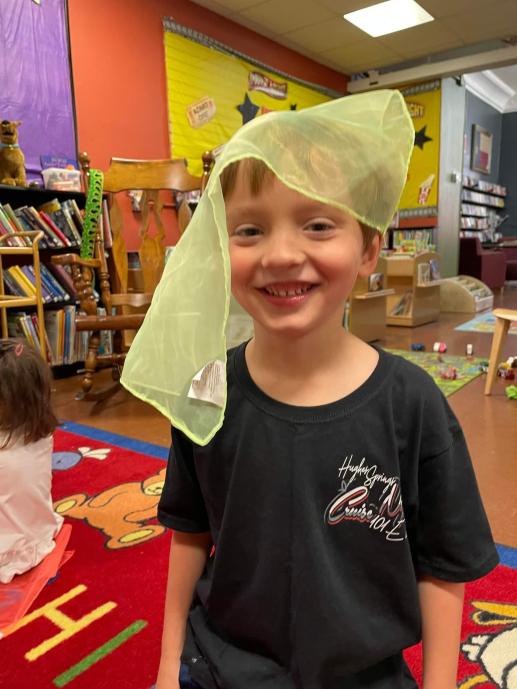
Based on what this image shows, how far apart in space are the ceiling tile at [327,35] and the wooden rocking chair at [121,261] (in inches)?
126

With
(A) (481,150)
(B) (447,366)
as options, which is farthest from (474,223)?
(B) (447,366)

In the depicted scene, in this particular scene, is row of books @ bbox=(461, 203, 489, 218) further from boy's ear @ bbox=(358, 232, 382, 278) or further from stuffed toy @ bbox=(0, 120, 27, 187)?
boy's ear @ bbox=(358, 232, 382, 278)

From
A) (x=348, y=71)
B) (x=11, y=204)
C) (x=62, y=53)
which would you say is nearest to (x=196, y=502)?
(x=11, y=204)

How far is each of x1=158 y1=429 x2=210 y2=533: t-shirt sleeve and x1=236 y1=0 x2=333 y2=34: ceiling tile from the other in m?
4.80

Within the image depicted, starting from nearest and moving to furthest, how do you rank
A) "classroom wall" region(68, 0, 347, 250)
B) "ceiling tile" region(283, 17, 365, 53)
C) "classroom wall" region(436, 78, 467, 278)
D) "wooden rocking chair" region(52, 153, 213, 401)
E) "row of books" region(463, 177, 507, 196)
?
"wooden rocking chair" region(52, 153, 213, 401)
"classroom wall" region(68, 0, 347, 250)
"ceiling tile" region(283, 17, 365, 53)
"classroom wall" region(436, 78, 467, 278)
"row of books" region(463, 177, 507, 196)

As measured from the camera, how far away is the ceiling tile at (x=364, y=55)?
18.1ft

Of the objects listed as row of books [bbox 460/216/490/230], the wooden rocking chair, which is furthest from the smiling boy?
row of books [bbox 460/216/490/230]

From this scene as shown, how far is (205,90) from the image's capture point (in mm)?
4484

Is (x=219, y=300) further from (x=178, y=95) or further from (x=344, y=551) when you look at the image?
(x=178, y=95)

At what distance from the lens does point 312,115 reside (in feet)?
1.52

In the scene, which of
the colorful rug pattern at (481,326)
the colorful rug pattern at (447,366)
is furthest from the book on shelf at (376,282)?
the colorful rug pattern at (481,326)

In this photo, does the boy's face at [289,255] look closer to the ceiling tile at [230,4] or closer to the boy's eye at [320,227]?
the boy's eye at [320,227]

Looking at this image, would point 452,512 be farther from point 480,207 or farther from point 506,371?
point 480,207

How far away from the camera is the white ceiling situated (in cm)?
454
